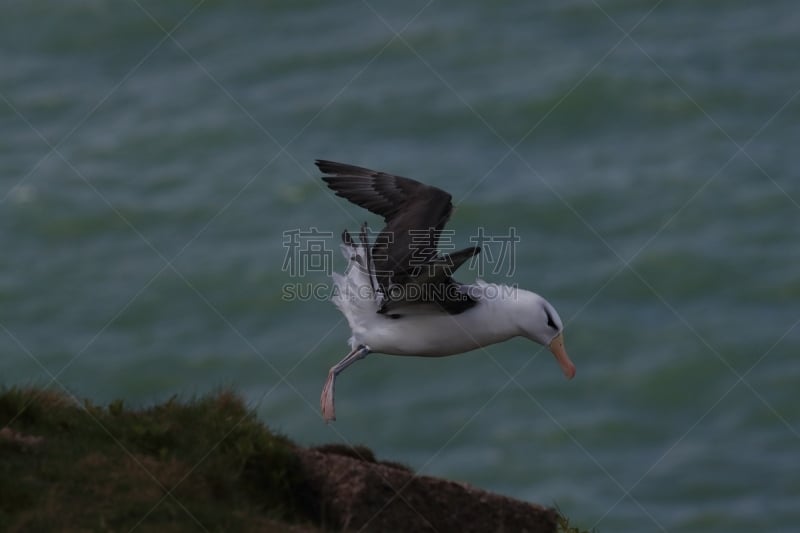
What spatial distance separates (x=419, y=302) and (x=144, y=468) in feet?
7.68

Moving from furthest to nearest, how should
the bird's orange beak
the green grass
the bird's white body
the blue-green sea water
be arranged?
the blue-green sea water, the bird's orange beak, the bird's white body, the green grass

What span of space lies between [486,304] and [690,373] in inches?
639

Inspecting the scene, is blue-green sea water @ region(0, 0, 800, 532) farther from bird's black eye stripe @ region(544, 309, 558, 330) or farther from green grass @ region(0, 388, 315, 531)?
green grass @ region(0, 388, 315, 531)

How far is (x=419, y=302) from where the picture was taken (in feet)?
30.3

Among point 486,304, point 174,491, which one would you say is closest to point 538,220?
point 486,304

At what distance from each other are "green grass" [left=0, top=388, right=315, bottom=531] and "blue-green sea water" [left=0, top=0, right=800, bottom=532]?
553 inches

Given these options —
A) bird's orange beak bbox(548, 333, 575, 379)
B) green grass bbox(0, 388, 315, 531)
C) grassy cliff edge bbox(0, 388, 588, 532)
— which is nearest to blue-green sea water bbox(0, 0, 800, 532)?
bird's orange beak bbox(548, 333, 575, 379)

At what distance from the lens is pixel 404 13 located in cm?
3506

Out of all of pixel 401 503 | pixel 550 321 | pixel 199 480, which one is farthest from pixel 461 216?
pixel 199 480

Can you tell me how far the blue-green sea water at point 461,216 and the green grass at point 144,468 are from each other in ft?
46.1

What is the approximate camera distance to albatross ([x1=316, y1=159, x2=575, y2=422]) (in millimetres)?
8922

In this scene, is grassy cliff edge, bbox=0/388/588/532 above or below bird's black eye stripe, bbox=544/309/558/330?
below

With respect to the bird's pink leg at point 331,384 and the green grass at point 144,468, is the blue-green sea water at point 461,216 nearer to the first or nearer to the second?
the bird's pink leg at point 331,384

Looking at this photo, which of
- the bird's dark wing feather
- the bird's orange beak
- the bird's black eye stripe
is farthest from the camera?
the bird's orange beak
